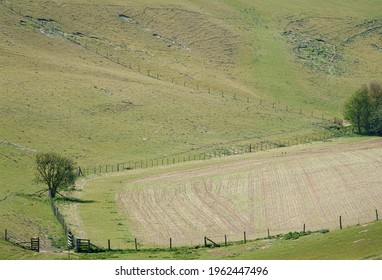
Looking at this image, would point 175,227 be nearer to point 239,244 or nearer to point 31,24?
point 239,244

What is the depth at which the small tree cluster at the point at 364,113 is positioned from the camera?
123 m

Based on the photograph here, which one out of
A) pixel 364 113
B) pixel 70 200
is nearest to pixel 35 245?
pixel 70 200

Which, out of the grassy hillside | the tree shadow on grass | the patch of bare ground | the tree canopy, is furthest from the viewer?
the grassy hillside

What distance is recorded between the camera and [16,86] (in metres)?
121

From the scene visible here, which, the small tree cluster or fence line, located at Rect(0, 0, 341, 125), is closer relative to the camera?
the small tree cluster

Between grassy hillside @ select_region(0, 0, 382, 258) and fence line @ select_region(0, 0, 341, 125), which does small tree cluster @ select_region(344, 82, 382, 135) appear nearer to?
grassy hillside @ select_region(0, 0, 382, 258)

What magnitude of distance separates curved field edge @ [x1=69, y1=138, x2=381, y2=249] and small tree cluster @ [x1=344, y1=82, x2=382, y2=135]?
20.8 meters

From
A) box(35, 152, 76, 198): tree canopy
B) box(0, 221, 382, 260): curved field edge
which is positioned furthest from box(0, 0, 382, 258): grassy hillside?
box(0, 221, 382, 260): curved field edge

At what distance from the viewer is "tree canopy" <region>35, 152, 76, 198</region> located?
80188mm

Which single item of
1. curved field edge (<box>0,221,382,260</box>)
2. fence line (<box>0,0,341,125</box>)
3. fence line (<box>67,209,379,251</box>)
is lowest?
curved field edge (<box>0,221,382,260</box>)

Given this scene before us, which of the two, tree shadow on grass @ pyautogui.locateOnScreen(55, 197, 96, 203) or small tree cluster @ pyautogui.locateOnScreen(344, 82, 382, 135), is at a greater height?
small tree cluster @ pyautogui.locateOnScreen(344, 82, 382, 135)

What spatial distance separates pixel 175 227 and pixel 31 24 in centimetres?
8773

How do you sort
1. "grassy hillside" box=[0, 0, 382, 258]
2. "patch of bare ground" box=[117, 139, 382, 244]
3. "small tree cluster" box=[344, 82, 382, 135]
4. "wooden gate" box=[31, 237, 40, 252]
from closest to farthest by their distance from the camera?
1. "wooden gate" box=[31, 237, 40, 252]
2. "patch of bare ground" box=[117, 139, 382, 244]
3. "grassy hillside" box=[0, 0, 382, 258]
4. "small tree cluster" box=[344, 82, 382, 135]

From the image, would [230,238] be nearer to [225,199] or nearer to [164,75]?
[225,199]
